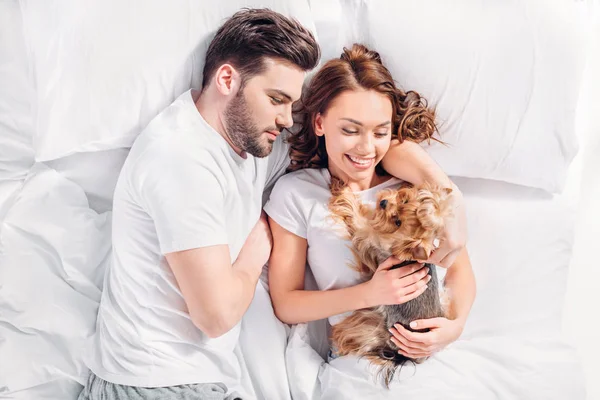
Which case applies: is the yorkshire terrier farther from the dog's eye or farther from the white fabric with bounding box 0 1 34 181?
the white fabric with bounding box 0 1 34 181

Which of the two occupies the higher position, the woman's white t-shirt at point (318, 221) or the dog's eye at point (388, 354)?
the woman's white t-shirt at point (318, 221)

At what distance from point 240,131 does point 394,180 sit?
0.55 m

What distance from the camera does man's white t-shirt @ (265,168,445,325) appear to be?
1938 mm

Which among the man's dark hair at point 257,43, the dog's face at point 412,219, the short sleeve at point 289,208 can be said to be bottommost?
the short sleeve at point 289,208

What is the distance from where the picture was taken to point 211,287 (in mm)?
1670

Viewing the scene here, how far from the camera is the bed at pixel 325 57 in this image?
185cm

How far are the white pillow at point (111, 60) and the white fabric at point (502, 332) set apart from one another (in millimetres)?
884

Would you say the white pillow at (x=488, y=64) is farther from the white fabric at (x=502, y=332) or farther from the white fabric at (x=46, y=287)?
the white fabric at (x=46, y=287)

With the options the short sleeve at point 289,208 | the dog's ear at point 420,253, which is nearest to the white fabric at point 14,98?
the short sleeve at point 289,208

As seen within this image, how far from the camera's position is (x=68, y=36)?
71.4 inches

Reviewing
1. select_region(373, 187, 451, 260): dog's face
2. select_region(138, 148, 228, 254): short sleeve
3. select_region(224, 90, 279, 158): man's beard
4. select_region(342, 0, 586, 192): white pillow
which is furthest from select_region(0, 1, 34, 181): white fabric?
select_region(373, 187, 451, 260): dog's face

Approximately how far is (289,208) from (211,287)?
0.44m

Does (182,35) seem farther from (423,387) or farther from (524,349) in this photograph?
(524,349)

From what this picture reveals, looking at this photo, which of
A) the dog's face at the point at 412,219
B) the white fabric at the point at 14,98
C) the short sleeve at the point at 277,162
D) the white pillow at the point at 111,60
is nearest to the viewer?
the dog's face at the point at 412,219
